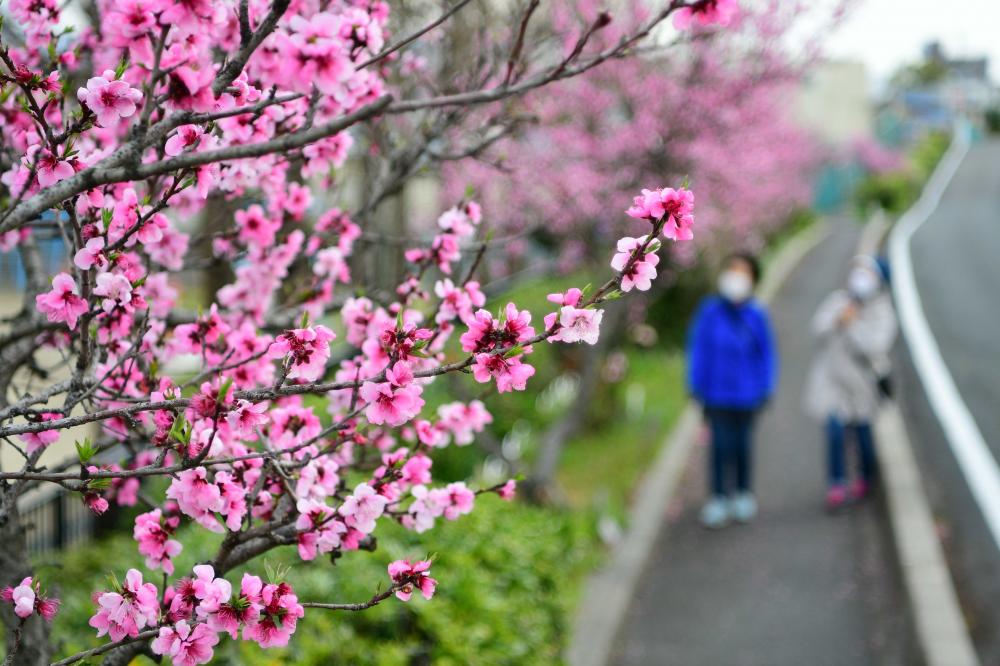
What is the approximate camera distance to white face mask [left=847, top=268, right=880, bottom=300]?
6.72 m

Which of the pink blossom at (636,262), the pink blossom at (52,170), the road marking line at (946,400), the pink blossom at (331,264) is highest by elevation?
the pink blossom at (52,170)

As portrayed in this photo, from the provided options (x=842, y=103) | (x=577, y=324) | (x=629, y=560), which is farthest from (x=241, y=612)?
(x=842, y=103)

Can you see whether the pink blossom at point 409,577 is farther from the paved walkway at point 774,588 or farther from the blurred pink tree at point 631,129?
the blurred pink tree at point 631,129

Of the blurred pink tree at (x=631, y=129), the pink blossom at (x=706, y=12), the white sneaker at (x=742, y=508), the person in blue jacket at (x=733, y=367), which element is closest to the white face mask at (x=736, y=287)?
the person in blue jacket at (x=733, y=367)

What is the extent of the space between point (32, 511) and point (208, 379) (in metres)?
3.97

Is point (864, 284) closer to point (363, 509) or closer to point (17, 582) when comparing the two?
point (363, 509)

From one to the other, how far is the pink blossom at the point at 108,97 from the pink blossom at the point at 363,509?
0.85 metres

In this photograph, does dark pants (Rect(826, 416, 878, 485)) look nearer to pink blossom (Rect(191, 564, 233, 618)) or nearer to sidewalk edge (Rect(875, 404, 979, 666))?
sidewalk edge (Rect(875, 404, 979, 666))

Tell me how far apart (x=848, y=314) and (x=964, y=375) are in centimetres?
462

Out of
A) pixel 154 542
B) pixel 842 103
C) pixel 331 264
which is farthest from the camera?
pixel 842 103

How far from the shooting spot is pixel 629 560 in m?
6.14

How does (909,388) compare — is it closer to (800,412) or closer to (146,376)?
(800,412)

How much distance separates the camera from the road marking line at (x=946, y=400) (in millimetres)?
6840

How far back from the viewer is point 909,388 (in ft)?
34.0
